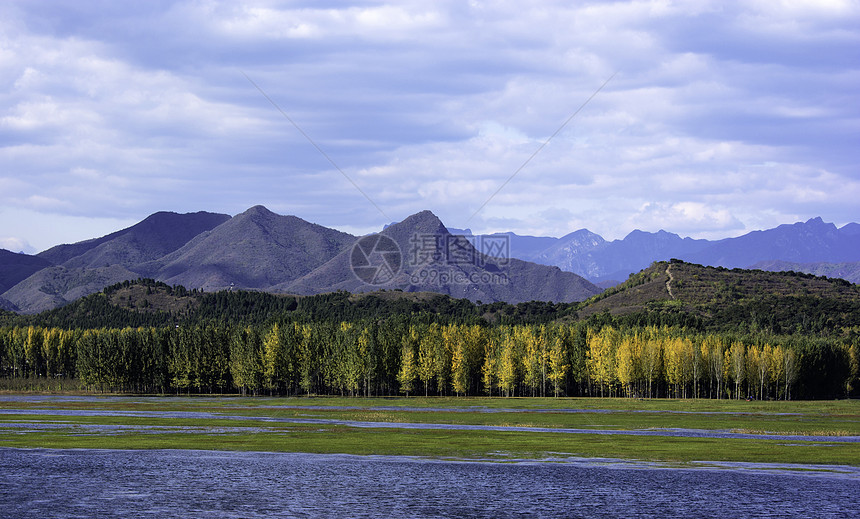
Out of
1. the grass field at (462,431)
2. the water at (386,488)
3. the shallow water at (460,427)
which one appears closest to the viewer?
the water at (386,488)

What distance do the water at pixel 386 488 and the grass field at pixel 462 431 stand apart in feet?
23.8

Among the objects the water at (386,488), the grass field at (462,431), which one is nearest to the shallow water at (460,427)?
the grass field at (462,431)

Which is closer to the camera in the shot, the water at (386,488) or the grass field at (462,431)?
the water at (386,488)

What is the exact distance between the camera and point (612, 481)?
6084cm

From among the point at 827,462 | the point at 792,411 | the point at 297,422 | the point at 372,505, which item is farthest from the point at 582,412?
the point at 372,505

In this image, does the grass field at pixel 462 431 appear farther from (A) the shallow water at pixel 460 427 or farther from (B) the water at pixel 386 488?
(B) the water at pixel 386 488

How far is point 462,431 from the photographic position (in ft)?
324

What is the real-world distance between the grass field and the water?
7.25m

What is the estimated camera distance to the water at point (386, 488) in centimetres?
4900

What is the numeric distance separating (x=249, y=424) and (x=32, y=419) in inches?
1222

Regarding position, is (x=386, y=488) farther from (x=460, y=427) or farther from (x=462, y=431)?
(x=460, y=427)

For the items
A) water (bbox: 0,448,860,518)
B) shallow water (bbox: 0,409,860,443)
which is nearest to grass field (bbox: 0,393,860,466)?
shallow water (bbox: 0,409,860,443)

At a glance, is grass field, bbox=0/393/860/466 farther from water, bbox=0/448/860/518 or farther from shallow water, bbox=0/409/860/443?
water, bbox=0/448/860/518

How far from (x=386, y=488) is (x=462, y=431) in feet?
139
